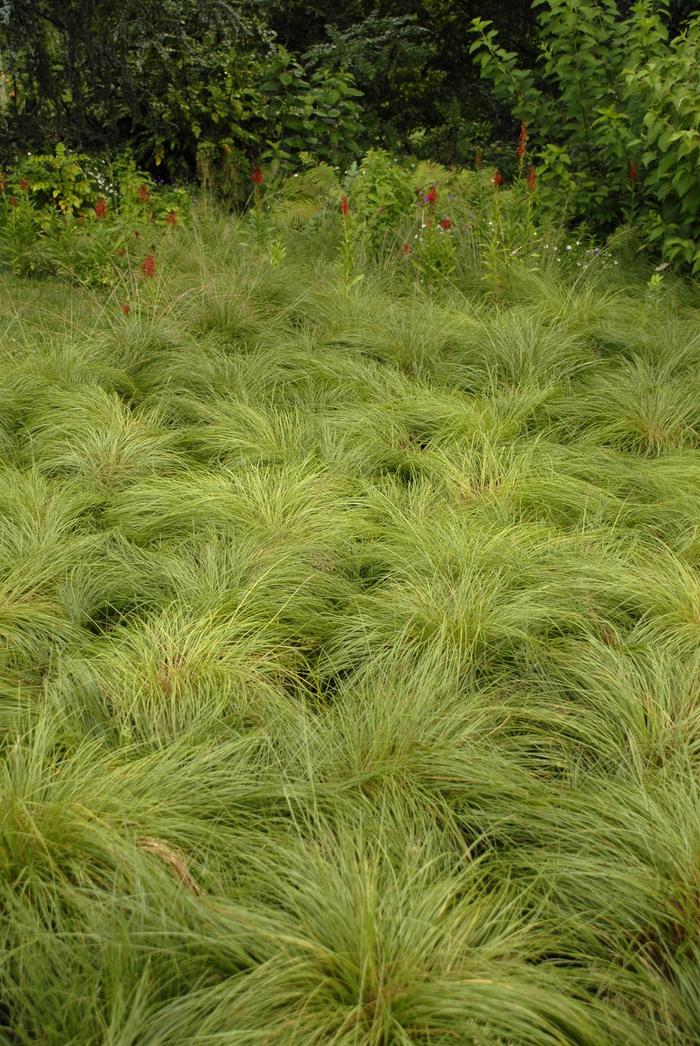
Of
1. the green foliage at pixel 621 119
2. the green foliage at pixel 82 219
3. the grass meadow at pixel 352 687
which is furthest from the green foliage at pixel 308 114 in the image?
the grass meadow at pixel 352 687

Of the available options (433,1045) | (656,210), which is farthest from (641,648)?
(656,210)

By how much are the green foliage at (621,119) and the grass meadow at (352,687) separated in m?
1.11

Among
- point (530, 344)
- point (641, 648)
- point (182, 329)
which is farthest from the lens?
point (182, 329)

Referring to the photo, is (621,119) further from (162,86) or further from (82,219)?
(162,86)

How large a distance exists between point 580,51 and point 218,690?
5.32 metres

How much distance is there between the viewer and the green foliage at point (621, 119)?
5.11m

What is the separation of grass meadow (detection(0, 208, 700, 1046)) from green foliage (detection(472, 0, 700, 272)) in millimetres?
1112

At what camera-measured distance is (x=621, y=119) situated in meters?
5.95

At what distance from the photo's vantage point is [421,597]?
268 centimetres

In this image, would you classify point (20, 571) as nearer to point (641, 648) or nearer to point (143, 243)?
point (641, 648)

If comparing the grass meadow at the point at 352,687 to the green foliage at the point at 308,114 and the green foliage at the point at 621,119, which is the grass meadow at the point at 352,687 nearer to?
the green foliage at the point at 621,119

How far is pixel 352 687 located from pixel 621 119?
4.93m

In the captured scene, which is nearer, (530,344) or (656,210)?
(530,344)

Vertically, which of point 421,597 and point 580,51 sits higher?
point 580,51
